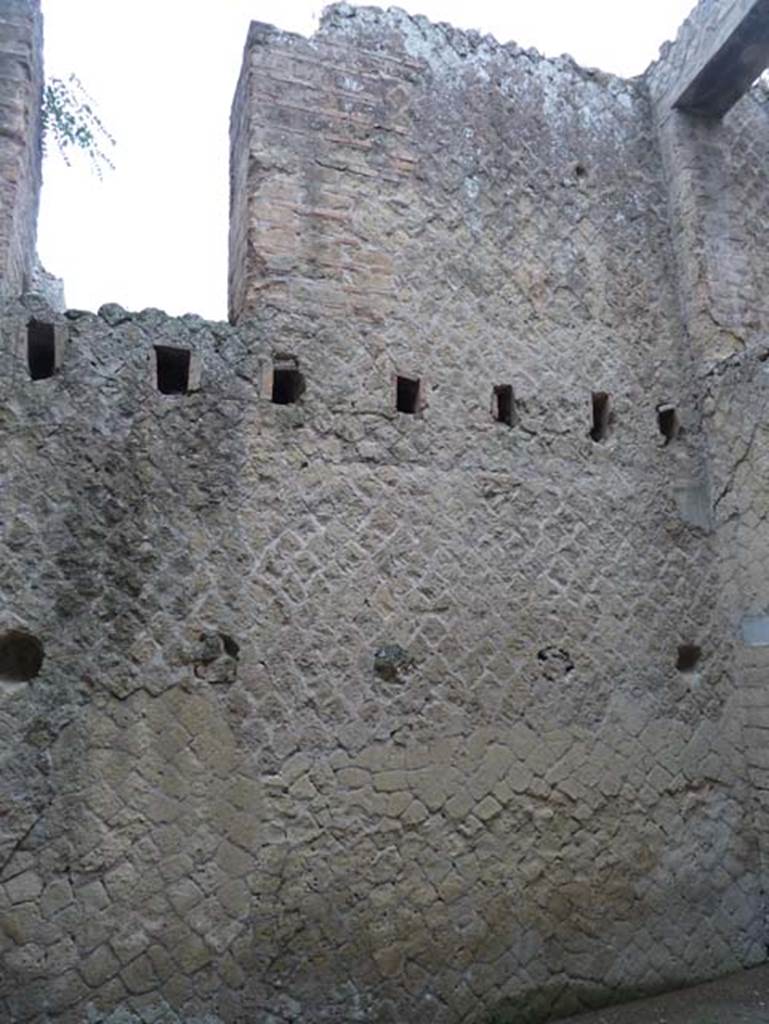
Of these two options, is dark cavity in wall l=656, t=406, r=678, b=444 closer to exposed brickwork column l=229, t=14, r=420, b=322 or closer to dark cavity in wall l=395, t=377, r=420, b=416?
dark cavity in wall l=395, t=377, r=420, b=416

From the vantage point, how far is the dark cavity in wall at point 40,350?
3820 mm

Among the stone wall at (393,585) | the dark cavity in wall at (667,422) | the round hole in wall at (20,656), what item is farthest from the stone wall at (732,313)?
the round hole in wall at (20,656)

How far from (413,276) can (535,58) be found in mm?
1786

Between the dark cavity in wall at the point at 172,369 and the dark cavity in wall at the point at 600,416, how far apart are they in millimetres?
2223

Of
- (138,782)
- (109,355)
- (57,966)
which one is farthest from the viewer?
(109,355)

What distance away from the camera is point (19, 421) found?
3.66 metres

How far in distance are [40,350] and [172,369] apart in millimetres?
571

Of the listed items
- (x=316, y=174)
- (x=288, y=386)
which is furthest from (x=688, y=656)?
(x=316, y=174)

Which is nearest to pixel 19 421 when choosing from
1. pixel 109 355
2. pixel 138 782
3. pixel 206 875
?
pixel 109 355

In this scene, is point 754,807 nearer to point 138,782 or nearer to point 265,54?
point 138,782

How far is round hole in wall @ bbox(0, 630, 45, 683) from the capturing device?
3.48 metres

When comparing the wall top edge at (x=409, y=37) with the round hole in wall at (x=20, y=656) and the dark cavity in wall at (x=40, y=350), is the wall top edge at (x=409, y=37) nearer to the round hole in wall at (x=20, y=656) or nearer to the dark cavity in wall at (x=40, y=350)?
the dark cavity in wall at (x=40, y=350)

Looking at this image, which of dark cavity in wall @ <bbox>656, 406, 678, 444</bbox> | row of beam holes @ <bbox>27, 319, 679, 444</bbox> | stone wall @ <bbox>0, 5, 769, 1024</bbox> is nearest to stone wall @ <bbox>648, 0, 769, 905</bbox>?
stone wall @ <bbox>0, 5, 769, 1024</bbox>

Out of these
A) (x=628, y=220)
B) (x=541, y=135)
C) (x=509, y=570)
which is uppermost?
(x=541, y=135)
